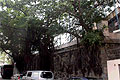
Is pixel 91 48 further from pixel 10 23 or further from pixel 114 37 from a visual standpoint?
pixel 10 23

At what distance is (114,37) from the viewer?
12.7 meters

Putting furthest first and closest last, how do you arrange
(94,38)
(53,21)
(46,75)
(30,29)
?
1. (30,29)
2. (53,21)
3. (46,75)
4. (94,38)

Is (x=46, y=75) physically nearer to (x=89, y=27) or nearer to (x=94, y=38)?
(x=94, y=38)

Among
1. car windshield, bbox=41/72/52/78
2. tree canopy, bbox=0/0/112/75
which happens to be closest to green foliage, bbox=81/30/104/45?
tree canopy, bbox=0/0/112/75

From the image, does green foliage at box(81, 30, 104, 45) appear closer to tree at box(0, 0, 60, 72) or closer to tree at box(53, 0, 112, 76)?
tree at box(53, 0, 112, 76)

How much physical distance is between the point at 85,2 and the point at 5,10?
741cm

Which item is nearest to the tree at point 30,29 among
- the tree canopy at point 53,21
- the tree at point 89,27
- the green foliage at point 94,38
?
the tree canopy at point 53,21

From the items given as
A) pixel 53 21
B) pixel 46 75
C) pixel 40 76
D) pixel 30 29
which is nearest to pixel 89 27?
pixel 53 21

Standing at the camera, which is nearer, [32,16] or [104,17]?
[104,17]

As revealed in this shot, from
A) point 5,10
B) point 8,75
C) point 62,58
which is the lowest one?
point 8,75

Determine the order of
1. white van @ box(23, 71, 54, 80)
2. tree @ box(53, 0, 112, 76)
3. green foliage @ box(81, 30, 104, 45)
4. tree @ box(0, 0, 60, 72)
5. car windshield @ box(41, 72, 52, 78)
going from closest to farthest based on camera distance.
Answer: green foliage @ box(81, 30, 104, 45) < tree @ box(53, 0, 112, 76) < white van @ box(23, 71, 54, 80) < car windshield @ box(41, 72, 52, 78) < tree @ box(0, 0, 60, 72)

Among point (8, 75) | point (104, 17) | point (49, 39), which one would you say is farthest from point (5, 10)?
point (8, 75)

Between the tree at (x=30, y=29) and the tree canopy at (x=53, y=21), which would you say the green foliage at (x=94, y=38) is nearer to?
the tree canopy at (x=53, y=21)

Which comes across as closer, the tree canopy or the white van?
the tree canopy
